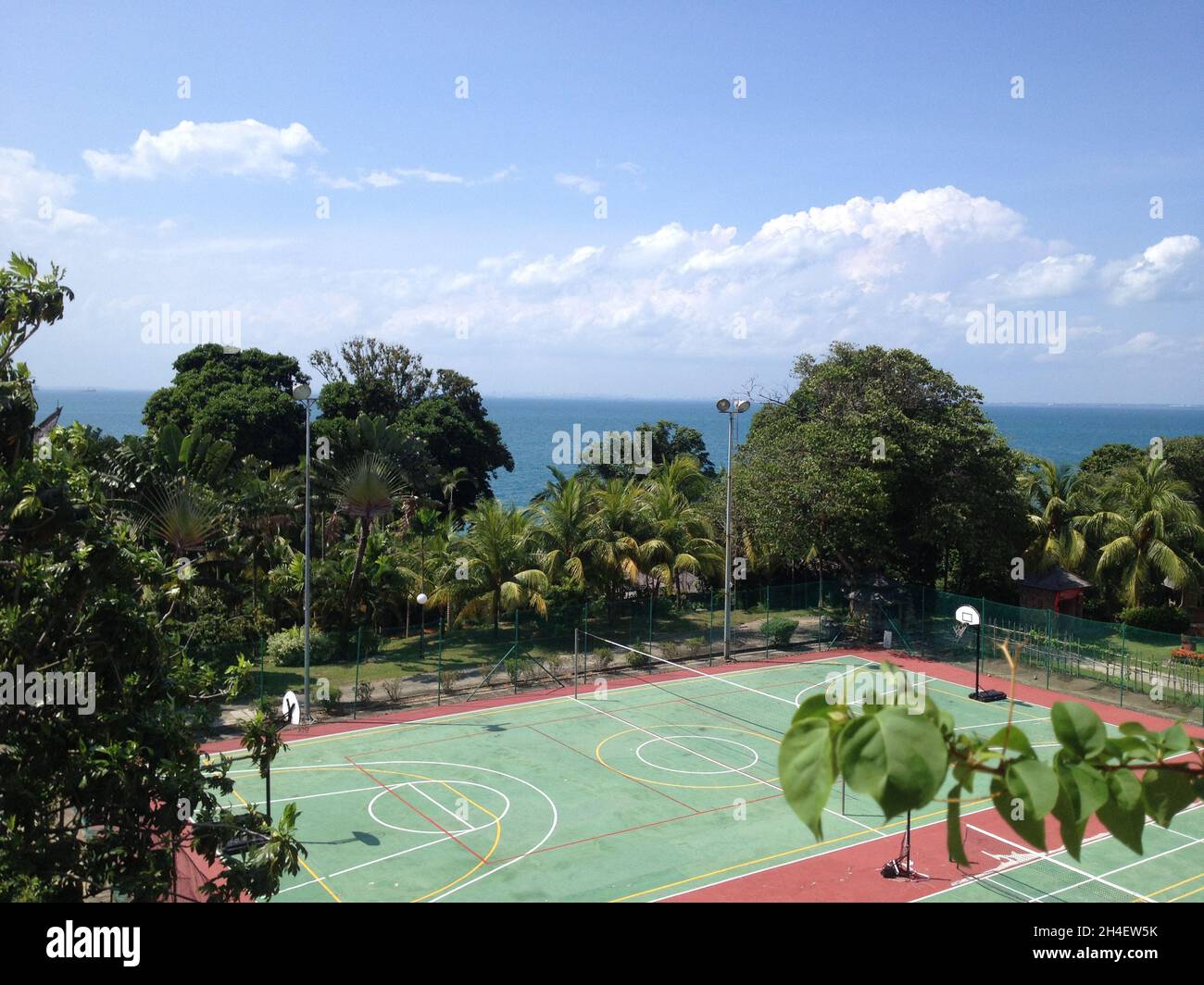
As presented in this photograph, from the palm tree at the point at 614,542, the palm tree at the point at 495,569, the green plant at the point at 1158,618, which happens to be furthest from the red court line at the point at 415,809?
the green plant at the point at 1158,618

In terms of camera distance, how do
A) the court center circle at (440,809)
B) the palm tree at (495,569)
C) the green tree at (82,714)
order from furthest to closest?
the palm tree at (495,569)
the court center circle at (440,809)
the green tree at (82,714)

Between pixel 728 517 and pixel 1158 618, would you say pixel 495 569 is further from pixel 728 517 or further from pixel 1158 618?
pixel 1158 618

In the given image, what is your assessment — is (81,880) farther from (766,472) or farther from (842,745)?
(766,472)

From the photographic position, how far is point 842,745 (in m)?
1.29

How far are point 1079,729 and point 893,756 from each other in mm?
375

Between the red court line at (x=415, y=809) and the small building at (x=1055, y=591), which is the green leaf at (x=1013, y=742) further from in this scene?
the small building at (x=1055, y=591)

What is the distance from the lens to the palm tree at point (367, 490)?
A: 28547 mm

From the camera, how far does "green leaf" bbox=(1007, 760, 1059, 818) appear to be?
136 centimetres

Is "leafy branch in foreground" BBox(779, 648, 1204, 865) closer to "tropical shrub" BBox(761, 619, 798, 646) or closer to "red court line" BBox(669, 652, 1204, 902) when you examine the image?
"red court line" BBox(669, 652, 1204, 902)

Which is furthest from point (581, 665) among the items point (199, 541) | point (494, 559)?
point (199, 541)

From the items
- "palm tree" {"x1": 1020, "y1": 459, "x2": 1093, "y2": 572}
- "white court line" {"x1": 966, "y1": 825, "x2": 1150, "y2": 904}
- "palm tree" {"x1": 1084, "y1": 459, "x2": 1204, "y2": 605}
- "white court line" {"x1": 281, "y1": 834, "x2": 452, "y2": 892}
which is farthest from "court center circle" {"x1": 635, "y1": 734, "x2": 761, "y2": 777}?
"palm tree" {"x1": 1084, "y1": 459, "x2": 1204, "y2": 605}

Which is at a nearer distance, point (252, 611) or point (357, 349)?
point (252, 611)

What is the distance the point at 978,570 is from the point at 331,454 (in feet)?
77.5
